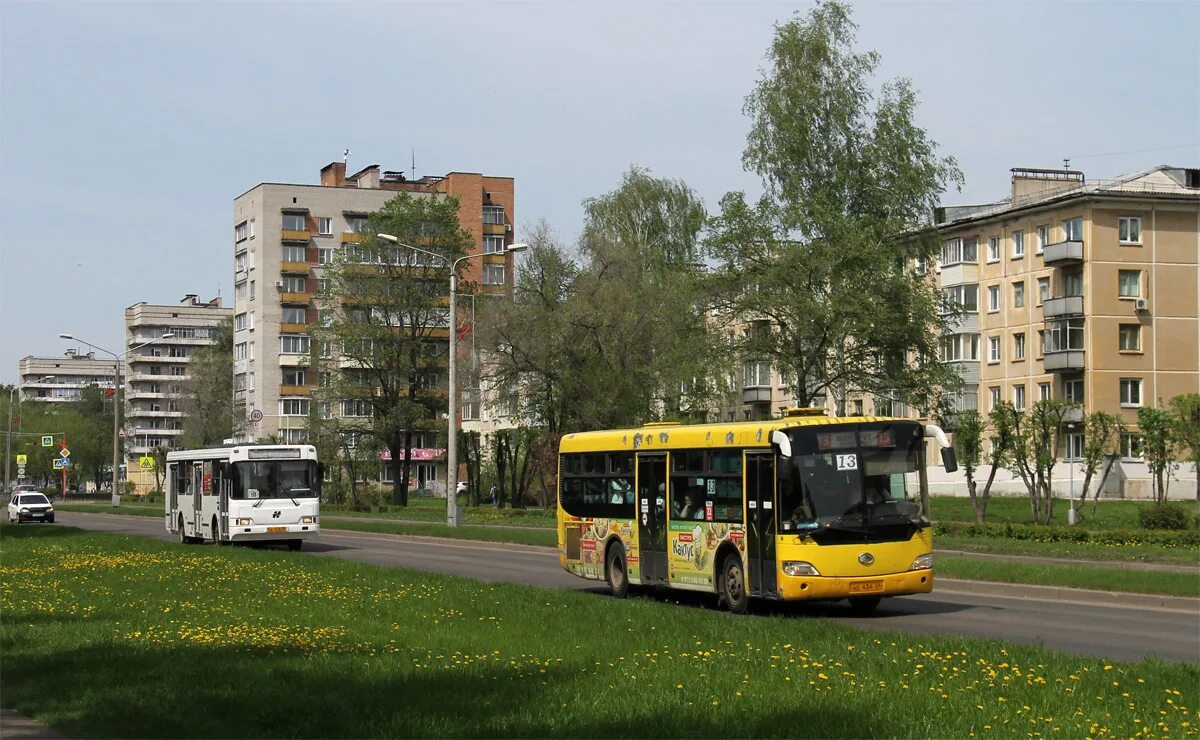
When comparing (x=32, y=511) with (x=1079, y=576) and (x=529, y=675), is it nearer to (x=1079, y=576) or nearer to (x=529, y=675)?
(x=1079, y=576)

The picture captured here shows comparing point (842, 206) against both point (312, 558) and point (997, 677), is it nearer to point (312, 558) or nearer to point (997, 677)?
point (312, 558)

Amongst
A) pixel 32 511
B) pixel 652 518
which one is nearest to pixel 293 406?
pixel 32 511

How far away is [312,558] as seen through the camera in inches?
1235

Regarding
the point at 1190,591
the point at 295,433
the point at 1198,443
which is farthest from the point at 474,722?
the point at 295,433

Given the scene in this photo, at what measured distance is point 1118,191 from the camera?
7662 centimetres

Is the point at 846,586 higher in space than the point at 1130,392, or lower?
lower

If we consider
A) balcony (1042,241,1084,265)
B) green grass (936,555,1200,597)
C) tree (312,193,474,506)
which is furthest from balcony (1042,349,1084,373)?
green grass (936,555,1200,597)

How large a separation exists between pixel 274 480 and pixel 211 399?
84.7 m

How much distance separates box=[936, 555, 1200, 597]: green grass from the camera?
2330 centimetres

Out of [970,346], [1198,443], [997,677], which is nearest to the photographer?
[997,677]

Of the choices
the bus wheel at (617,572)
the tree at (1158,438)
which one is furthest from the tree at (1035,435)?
the bus wheel at (617,572)

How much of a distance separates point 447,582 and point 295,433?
98.1 meters

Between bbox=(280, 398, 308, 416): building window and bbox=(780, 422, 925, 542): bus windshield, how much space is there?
103507mm

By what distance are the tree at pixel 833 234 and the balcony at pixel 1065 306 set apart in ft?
83.4
